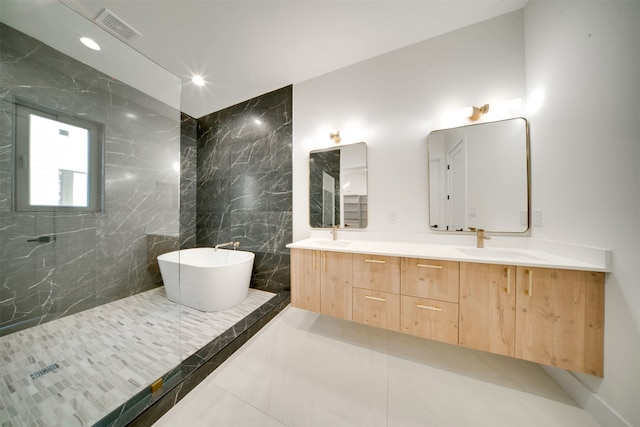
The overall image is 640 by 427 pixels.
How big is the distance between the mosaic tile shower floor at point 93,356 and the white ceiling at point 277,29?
8.66 feet

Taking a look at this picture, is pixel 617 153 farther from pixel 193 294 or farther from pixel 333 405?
pixel 193 294

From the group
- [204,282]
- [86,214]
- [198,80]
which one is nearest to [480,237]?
[204,282]

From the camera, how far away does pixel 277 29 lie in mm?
1664

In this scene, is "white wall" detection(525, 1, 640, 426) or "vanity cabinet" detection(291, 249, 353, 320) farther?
"vanity cabinet" detection(291, 249, 353, 320)

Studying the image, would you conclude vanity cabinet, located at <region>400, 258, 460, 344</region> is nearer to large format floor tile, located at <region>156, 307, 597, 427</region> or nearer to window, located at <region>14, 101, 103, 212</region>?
large format floor tile, located at <region>156, 307, 597, 427</region>

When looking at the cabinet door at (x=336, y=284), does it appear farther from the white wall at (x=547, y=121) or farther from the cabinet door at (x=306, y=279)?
the white wall at (x=547, y=121)

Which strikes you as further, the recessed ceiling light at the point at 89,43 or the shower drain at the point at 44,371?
the recessed ceiling light at the point at 89,43

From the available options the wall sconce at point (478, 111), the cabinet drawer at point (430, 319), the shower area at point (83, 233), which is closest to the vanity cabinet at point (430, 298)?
the cabinet drawer at point (430, 319)

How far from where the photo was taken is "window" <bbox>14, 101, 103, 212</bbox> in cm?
144

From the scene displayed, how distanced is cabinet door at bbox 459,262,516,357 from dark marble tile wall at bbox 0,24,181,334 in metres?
2.96

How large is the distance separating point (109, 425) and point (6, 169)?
1.99 meters

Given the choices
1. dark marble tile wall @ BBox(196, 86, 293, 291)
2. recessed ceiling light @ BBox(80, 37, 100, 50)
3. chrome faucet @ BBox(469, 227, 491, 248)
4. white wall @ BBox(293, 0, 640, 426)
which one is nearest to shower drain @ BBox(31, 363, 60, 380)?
dark marble tile wall @ BBox(196, 86, 293, 291)

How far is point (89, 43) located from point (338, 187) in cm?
261

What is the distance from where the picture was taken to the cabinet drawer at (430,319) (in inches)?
48.8
